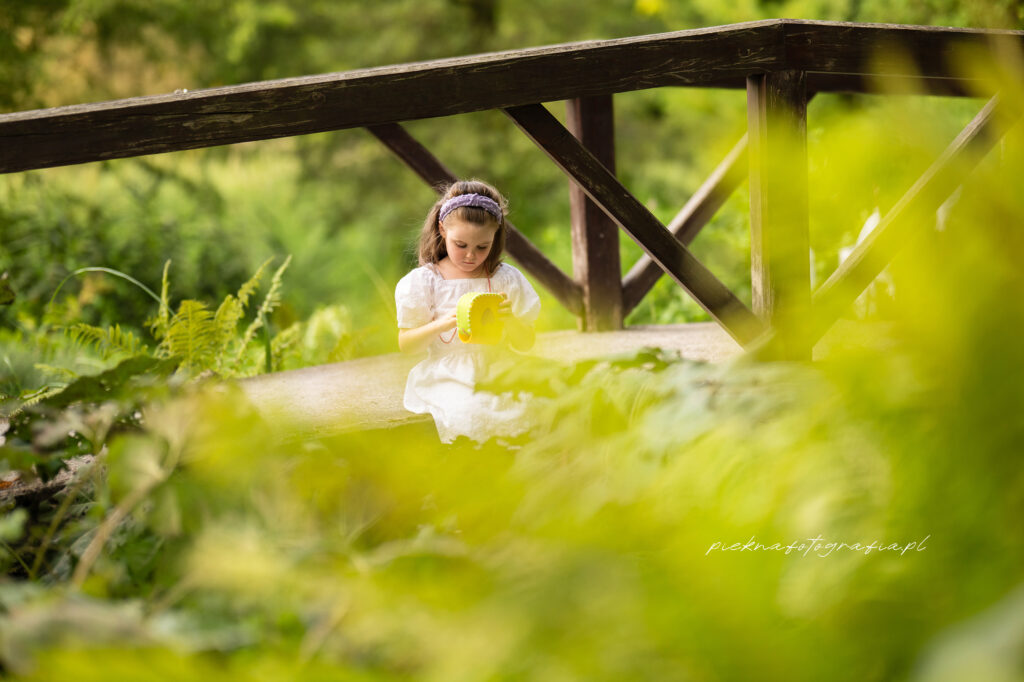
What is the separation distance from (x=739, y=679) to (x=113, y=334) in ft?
11.9

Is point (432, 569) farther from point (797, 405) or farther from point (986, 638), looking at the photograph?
point (986, 638)

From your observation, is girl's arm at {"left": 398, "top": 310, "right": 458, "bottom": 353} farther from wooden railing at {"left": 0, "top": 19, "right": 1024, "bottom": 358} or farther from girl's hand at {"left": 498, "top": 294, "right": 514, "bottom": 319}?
wooden railing at {"left": 0, "top": 19, "right": 1024, "bottom": 358}

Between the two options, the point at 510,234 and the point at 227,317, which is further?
the point at 510,234

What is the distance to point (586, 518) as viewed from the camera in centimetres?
79

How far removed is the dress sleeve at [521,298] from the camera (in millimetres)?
3062

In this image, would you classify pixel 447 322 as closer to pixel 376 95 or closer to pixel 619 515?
pixel 376 95

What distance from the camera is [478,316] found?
2656 mm

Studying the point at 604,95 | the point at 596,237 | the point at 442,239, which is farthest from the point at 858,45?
the point at 596,237

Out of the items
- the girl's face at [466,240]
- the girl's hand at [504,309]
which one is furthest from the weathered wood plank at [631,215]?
the girl's hand at [504,309]

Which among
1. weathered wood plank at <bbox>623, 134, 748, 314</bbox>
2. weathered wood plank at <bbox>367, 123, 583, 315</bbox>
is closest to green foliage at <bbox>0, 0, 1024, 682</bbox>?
weathered wood plank at <bbox>367, 123, 583, 315</bbox>

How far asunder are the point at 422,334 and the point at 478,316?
0.31 meters

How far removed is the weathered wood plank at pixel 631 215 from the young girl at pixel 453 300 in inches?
11.8

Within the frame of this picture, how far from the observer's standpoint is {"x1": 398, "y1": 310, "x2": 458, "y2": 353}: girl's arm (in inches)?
111

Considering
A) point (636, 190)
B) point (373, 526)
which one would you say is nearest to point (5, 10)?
point (636, 190)
